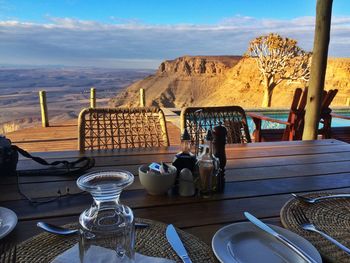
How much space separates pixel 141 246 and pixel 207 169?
329 millimetres

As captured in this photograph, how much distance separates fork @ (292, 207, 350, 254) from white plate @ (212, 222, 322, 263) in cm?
7

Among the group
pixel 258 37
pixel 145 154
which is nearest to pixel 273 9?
pixel 258 37

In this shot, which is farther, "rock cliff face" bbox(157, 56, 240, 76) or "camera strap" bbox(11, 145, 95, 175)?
"rock cliff face" bbox(157, 56, 240, 76)

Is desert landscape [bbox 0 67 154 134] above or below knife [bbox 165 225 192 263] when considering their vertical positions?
below

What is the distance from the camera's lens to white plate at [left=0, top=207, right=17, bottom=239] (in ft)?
2.12

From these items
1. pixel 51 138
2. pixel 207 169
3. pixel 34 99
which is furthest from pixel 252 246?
pixel 34 99

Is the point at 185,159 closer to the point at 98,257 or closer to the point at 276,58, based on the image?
the point at 98,257

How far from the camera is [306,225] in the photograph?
710 mm

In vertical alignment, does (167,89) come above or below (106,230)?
below

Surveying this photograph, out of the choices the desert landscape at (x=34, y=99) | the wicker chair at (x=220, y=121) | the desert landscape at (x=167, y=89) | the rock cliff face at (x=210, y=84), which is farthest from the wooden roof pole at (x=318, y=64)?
the rock cliff face at (x=210, y=84)

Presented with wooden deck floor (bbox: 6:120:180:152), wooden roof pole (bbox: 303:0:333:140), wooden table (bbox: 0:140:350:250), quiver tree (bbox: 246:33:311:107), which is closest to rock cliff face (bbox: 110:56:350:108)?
quiver tree (bbox: 246:33:311:107)

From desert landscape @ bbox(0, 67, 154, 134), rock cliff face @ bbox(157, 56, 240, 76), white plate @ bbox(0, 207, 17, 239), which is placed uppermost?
rock cliff face @ bbox(157, 56, 240, 76)

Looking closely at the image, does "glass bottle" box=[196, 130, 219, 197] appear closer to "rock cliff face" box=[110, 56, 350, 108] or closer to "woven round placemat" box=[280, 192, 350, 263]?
"woven round placemat" box=[280, 192, 350, 263]

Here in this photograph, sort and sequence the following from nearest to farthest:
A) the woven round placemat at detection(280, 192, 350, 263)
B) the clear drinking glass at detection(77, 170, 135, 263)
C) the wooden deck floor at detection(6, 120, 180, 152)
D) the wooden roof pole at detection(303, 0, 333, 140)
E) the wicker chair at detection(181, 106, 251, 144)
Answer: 1. the clear drinking glass at detection(77, 170, 135, 263)
2. the woven round placemat at detection(280, 192, 350, 263)
3. the wicker chair at detection(181, 106, 251, 144)
4. the wooden roof pole at detection(303, 0, 333, 140)
5. the wooden deck floor at detection(6, 120, 180, 152)
